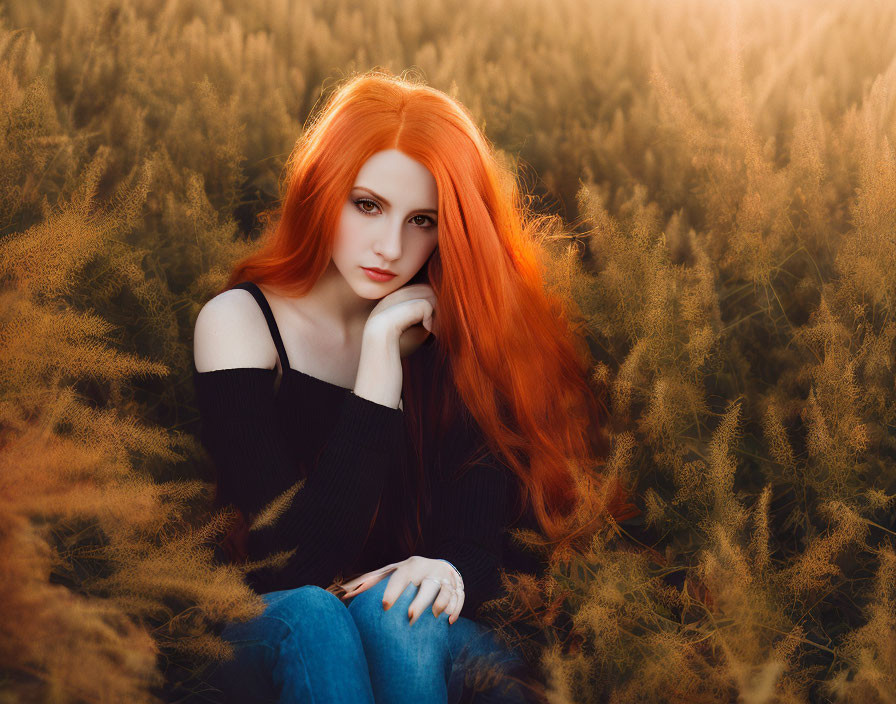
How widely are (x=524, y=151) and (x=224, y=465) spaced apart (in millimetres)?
1319

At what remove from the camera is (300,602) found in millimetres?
1632

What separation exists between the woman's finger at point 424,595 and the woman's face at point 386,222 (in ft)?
2.05

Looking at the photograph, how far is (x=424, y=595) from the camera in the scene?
168cm

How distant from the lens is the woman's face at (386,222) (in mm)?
1889

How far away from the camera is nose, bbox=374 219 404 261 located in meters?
1.90

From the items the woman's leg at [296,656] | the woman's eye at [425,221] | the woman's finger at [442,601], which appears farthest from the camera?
the woman's eye at [425,221]

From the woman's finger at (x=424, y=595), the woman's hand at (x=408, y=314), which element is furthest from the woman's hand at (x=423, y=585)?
the woman's hand at (x=408, y=314)

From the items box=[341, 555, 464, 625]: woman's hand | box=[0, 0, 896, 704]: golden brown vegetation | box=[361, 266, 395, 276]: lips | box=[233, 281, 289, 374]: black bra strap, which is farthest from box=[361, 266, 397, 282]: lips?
box=[341, 555, 464, 625]: woman's hand

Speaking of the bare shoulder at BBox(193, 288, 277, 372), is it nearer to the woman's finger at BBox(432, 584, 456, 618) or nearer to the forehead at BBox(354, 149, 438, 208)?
the forehead at BBox(354, 149, 438, 208)

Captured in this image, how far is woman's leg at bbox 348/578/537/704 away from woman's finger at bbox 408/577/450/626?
0.5 inches

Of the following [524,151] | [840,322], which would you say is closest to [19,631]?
[840,322]

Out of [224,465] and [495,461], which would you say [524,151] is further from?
[224,465]

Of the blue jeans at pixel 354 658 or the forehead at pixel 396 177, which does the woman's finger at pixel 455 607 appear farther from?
the forehead at pixel 396 177

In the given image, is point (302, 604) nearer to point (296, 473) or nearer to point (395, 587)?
point (395, 587)
